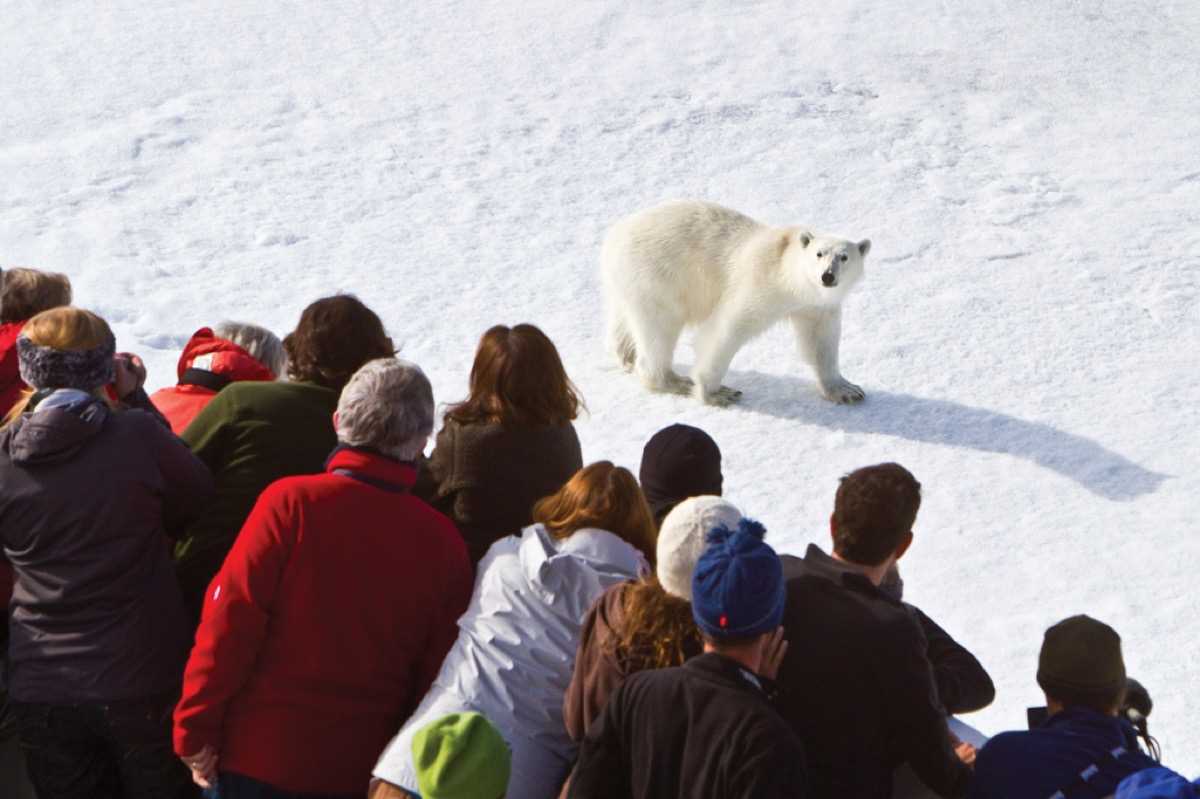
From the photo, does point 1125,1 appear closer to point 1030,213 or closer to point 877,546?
point 1030,213

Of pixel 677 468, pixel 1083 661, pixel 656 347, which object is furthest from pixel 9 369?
pixel 656 347

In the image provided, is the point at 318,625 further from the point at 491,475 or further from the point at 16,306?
the point at 16,306

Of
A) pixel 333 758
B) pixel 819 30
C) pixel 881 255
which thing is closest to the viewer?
pixel 333 758

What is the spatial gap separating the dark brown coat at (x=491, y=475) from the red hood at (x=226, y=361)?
29.3 inches

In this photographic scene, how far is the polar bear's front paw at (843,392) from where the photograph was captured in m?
8.12

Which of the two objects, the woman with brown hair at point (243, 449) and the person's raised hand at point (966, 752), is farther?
the woman with brown hair at point (243, 449)

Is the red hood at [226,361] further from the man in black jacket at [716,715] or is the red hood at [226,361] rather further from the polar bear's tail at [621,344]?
the polar bear's tail at [621,344]

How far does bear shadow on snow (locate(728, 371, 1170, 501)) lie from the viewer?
722 centimetres

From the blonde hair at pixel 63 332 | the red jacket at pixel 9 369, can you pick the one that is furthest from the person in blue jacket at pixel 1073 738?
the red jacket at pixel 9 369

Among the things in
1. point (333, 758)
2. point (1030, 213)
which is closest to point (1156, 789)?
point (333, 758)

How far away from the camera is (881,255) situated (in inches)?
385

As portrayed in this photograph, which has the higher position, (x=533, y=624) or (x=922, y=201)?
(x=533, y=624)

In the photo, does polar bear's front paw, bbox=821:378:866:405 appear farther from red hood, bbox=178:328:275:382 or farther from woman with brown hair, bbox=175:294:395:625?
woman with brown hair, bbox=175:294:395:625

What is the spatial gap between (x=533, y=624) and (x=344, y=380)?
1.16 meters
